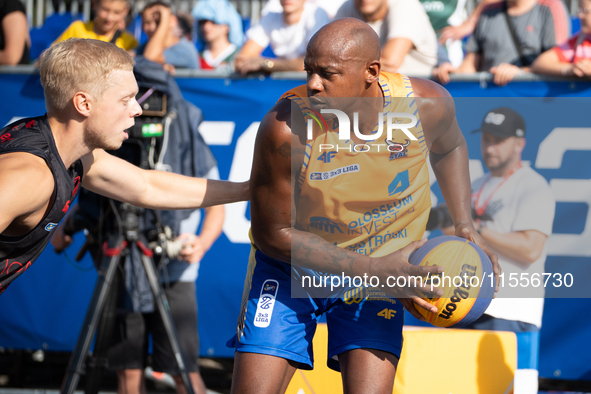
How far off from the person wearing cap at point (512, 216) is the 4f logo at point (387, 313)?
150cm

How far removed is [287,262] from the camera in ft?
8.55

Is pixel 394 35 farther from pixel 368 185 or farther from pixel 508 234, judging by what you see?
pixel 368 185

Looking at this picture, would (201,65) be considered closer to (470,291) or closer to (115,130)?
(115,130)

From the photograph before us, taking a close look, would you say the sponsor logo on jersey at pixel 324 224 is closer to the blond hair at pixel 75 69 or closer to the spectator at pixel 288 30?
the blond hair at pixel 75 69

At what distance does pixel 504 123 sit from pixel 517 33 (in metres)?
1.05

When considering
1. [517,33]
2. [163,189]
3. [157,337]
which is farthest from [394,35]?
[157,337]

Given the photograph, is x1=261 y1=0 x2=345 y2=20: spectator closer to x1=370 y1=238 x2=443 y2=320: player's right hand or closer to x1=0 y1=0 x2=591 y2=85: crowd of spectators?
x1=0 y1=0 x2=591 y2=85: crowd of spectators

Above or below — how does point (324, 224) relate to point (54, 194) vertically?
below

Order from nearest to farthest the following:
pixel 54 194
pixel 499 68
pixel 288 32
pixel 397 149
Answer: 1. pixel 54 194
2. pixel 397 149
3. pixel 499 68
4. pixel 288 32

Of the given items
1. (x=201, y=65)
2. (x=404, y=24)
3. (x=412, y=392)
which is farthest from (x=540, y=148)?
(x=201, y=65)

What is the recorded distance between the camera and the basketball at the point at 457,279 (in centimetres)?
244

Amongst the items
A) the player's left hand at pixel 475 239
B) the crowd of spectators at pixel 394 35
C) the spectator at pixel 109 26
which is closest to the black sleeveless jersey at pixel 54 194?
the player's left hand at pixel 475 239

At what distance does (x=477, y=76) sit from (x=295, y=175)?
93.7 inches

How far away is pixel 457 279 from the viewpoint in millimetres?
2447
